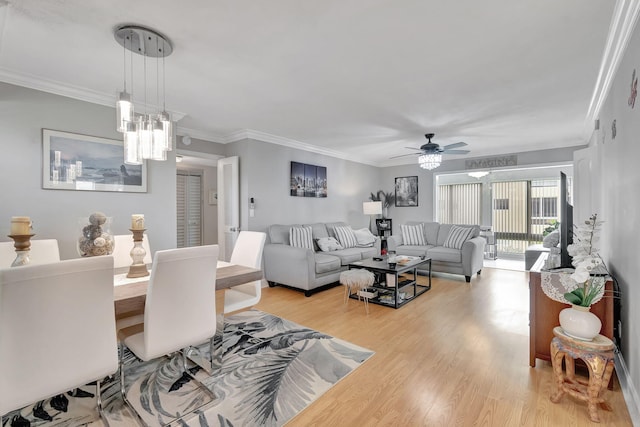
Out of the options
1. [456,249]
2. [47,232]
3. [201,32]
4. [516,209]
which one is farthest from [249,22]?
[516,209]

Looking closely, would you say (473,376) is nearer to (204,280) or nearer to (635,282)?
(635,282)

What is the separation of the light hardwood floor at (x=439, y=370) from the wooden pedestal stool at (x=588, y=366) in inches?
3.4

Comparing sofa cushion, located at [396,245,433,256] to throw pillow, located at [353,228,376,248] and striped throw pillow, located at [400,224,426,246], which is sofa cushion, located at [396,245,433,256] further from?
throw pillow, located at [353,228,376,248]

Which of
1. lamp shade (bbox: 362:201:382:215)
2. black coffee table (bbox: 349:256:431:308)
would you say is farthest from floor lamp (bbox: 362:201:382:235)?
black coffee table (bbox: 349:256:431:308)

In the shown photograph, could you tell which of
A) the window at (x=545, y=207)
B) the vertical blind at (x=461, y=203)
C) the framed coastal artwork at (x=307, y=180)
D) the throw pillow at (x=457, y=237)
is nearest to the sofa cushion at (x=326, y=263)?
the framed coastal artwork at (x=307, y=180)

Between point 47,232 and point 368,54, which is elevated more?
point 368,54

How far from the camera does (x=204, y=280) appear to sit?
184 centimetres

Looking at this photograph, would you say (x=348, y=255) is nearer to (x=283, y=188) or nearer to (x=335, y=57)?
(x=283, y=188)

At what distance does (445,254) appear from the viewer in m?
5.00

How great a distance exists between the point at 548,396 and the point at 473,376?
1.42ft

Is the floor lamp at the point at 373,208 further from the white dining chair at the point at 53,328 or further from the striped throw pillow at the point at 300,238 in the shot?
the white dining chair at the point at 53,328

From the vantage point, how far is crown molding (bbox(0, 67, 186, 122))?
8.55 feet

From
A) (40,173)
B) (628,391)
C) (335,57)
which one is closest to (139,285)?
(40,173)

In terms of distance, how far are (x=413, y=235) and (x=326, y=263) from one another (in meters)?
2.38
